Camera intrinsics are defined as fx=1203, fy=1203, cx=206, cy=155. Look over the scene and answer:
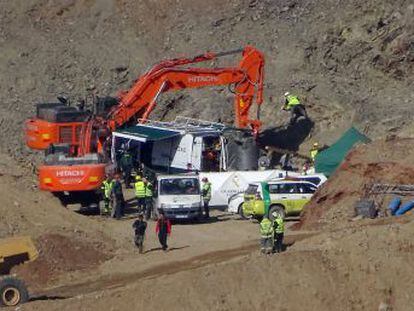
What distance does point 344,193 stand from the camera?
3422 cm

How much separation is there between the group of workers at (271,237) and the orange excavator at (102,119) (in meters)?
8.92

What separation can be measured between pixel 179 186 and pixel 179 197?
494 mm

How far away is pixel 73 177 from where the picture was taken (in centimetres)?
3666

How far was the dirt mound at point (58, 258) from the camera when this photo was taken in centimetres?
2909

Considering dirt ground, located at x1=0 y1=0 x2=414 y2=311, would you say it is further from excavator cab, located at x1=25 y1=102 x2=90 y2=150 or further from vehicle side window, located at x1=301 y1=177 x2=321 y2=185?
vehicle side window, located at x1=301 y1=177 x2=321 y2=185

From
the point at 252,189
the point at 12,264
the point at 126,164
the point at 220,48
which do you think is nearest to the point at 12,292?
the point at 12,264

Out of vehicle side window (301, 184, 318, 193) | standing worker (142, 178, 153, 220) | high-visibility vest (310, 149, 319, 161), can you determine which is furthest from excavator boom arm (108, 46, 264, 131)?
vehicle side window (301, 184, 318, 193)

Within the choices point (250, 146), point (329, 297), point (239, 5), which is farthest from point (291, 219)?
point (239, 5)

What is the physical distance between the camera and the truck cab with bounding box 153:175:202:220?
3603 centimetres

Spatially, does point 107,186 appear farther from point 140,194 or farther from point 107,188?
point 140,194

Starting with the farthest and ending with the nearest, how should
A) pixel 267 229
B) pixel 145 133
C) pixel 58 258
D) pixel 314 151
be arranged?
pixel 314 151 → pixel 145 133 → pixel 58 258 → pixel 267 229

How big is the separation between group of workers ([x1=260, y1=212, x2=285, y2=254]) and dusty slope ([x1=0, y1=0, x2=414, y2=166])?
1483 centimetres

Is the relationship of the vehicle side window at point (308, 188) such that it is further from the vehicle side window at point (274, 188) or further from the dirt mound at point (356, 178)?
the dirt mound at point (356, 178)

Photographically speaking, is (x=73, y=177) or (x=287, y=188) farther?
(x=73, y=177)
